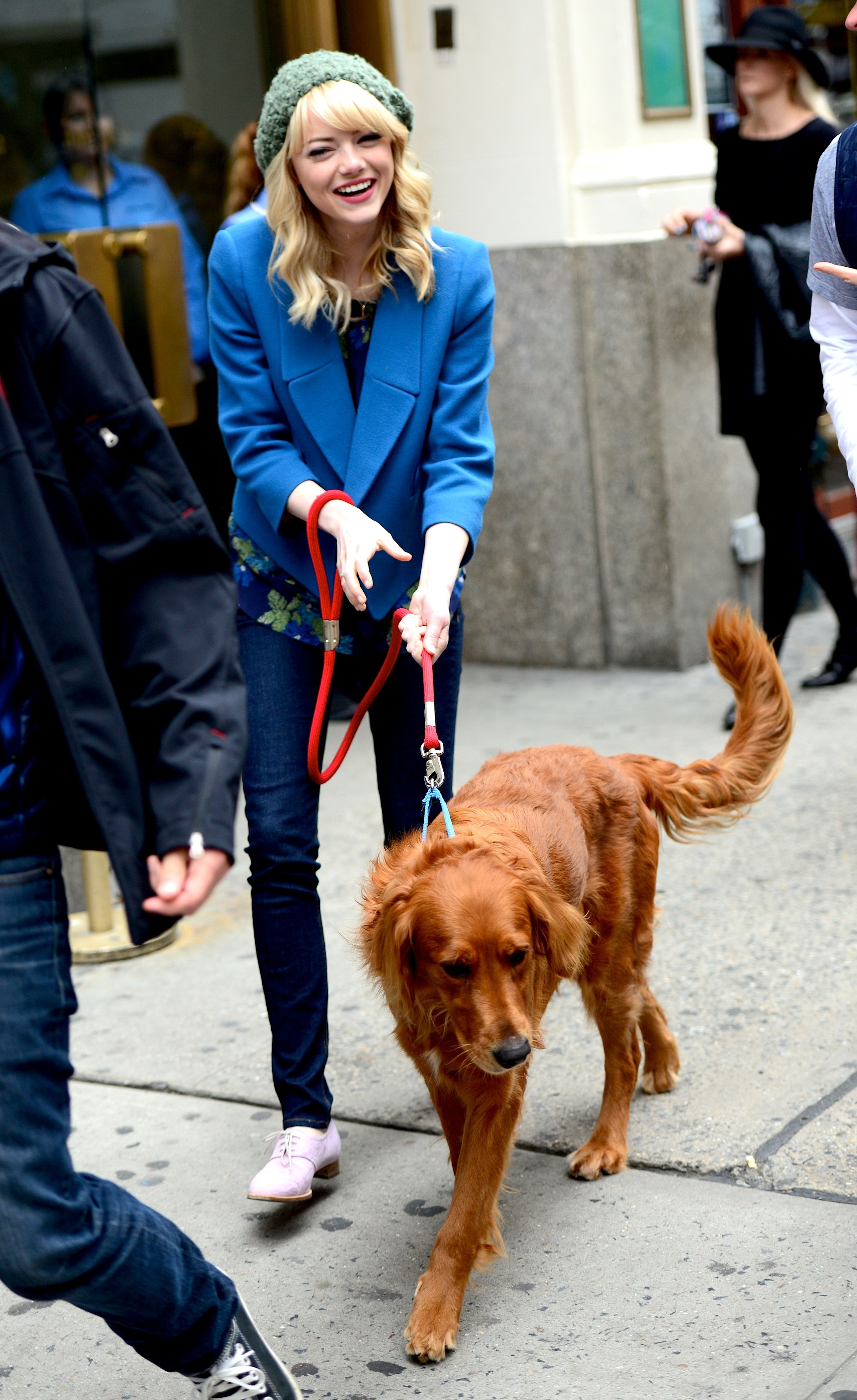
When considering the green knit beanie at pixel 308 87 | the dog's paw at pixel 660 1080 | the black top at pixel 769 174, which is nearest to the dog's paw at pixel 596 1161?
the dog's paw at pixel 660 1080

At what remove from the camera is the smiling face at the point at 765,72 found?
5.66 meters

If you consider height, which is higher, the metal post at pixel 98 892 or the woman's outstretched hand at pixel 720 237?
the woman's outstretched hand at pixel 720 237

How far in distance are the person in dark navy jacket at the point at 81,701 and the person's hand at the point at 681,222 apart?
13.1 ft

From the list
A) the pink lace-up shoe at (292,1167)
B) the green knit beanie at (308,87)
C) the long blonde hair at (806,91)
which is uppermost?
the long blonde hair at (806,91)

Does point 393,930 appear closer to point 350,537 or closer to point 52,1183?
point 350,537

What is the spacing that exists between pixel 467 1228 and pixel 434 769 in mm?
782

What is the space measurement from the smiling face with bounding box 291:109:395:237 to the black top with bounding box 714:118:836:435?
2891 mm

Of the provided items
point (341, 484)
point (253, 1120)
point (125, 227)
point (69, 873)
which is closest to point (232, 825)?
point (341, 484)

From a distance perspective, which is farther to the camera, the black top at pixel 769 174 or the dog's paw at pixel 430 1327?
the black top at pixel 769 174

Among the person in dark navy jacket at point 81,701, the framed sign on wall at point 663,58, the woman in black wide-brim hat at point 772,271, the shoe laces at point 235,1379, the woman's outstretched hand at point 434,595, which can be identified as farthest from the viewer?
the framed sign on wall at point 663,58

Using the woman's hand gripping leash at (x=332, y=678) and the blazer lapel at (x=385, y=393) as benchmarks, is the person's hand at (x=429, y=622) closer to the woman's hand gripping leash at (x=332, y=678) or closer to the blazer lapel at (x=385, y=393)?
the woman's hand gripping leash at (x=332, y=678)

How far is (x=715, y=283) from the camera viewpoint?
666 cm

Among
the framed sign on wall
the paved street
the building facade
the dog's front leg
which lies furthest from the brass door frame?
the dog's front leg

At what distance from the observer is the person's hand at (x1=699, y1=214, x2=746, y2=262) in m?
5.68
